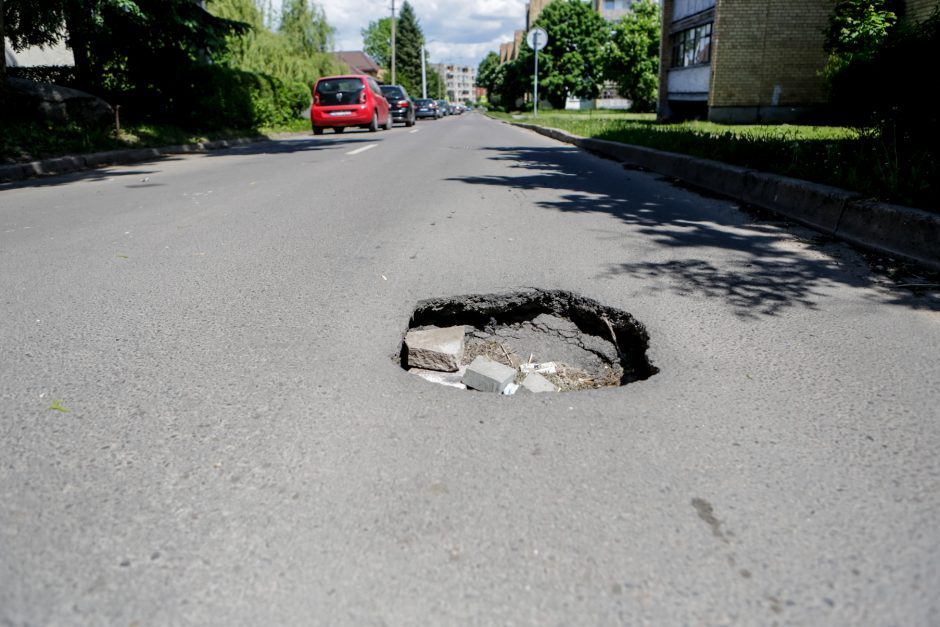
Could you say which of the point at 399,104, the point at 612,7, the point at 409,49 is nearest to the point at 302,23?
the point at 399,104

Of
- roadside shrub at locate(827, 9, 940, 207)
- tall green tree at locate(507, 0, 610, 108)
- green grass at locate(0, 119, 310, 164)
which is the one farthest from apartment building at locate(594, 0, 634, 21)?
roadside shrub at locate(827, 9, 940, 207)

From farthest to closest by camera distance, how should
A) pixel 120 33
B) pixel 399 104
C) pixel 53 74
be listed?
pixel 399 104 → pixel 53 74 → pixel 120 33

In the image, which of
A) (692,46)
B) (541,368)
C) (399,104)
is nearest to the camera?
(541,368)

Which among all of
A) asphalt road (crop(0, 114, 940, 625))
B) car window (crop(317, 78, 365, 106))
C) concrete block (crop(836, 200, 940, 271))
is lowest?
asphalt road (crop(0, 114, 940, 625))

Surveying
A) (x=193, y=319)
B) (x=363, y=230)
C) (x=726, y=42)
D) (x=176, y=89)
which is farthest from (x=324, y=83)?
(x=193, y=319)

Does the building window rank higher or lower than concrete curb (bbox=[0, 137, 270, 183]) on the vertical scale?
higher

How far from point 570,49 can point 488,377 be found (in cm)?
6182

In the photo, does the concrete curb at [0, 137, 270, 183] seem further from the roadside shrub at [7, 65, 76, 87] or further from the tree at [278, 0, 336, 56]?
the tree at [278, 0, 336, 56]

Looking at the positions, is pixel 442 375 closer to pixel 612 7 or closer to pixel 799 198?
pixel 799 198

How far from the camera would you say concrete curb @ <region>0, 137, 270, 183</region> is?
362 inches

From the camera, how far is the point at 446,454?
193 centimetres

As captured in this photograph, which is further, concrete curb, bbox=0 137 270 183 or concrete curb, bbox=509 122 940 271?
concrete curb, bbox=0 137 270 183

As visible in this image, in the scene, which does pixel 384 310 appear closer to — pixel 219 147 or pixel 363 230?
pixel 363 230

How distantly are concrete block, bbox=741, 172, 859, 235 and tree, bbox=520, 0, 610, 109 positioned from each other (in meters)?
55.2
